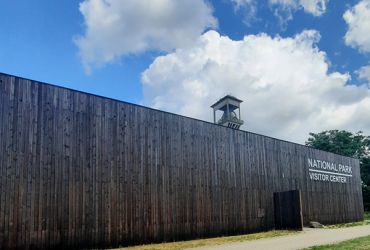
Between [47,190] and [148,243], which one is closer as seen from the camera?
[47,190]

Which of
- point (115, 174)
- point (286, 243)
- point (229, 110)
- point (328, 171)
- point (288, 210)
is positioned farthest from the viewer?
point (229, 110)

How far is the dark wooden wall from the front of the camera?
38.2 ft

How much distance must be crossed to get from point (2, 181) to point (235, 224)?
39.5 ft

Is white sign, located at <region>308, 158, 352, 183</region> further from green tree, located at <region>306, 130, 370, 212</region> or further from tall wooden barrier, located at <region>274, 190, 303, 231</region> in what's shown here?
green tree, located at <region>306, 130, 370, 212</region>

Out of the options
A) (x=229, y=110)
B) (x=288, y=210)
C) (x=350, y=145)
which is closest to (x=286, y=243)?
(x=288, y=210)

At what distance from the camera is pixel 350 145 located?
4425cm

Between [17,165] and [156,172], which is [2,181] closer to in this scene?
[17,165]

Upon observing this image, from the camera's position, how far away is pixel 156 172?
15328 mm

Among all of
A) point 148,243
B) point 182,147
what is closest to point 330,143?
point 182,147

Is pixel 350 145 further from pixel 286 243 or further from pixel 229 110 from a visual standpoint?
pixel 286 243

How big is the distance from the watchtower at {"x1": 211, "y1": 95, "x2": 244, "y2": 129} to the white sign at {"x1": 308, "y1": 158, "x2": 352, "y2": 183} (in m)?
15.0

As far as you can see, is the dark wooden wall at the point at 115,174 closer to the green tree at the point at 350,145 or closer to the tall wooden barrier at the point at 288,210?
the tall wooden barrier at the point at 288,210

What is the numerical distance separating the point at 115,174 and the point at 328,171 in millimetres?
19253

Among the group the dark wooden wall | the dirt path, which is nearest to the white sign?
the dark wooden wall
